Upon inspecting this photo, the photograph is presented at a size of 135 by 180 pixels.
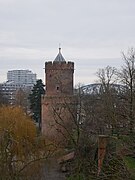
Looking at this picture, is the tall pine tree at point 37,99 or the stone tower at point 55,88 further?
the tall pine tree at point 37,99

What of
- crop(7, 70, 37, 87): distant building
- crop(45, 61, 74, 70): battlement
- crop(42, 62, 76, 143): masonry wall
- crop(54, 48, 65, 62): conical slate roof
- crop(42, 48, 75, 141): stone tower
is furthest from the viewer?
crop(7, 70, 37, 87): distant building

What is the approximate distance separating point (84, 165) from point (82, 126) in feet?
19.6

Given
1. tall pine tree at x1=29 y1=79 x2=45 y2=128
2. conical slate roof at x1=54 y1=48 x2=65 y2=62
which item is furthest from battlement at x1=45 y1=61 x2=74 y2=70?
tall pine tree at x1=29 y1=79 x2=45 y2=128

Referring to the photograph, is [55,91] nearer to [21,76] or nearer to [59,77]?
[59,77]

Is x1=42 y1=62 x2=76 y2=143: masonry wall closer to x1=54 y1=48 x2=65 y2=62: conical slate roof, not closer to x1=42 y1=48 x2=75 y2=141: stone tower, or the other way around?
x1=42 y1=48 x2=75 y2=141: stone tower

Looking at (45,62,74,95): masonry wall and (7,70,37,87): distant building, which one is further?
(7,70,37,87): distant building

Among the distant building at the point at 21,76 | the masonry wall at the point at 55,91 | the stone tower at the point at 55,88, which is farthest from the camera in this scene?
the distant building at the point at 21,76

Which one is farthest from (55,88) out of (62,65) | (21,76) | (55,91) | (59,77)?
(21,76)

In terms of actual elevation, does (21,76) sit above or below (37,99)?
above

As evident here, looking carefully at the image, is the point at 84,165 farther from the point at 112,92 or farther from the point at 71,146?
the point at 112,92

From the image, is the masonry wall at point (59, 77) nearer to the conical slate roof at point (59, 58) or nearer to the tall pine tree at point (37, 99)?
the conical slate roof at point (59, 58)

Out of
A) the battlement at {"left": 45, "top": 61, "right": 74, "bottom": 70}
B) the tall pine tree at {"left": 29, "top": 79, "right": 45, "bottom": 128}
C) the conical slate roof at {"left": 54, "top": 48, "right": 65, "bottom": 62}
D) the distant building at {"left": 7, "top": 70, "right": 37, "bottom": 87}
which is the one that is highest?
the distant building at {"left": 7, "top": 70, "right": 37, "bottom": 87}

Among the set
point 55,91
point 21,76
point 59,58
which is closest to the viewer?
point 55,91

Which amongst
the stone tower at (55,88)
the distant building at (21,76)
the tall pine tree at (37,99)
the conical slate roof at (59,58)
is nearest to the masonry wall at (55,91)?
the stone tower at (55,88)
